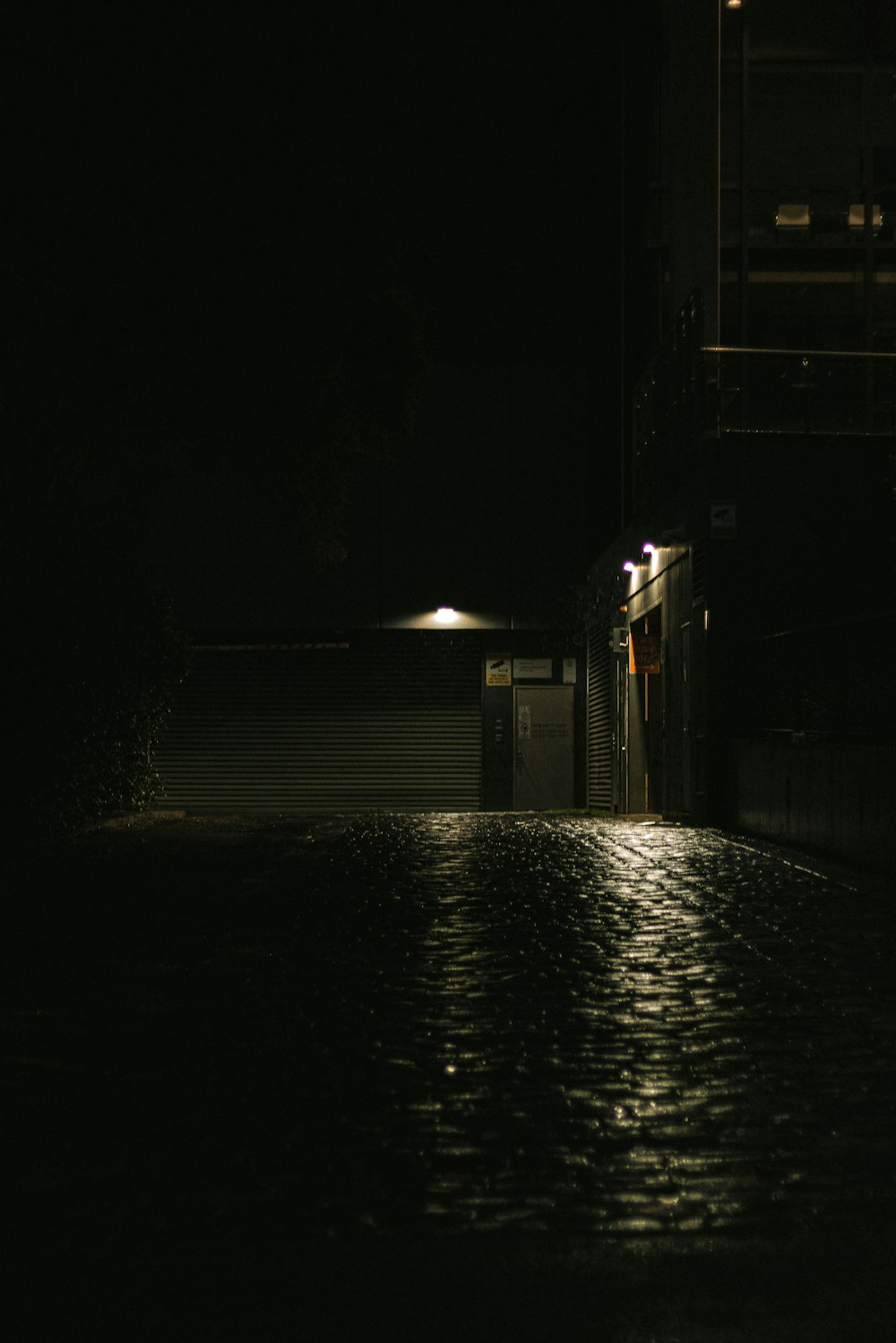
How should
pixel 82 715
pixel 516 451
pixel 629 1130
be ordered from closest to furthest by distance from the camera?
pixel 629 1130
pixel 82 715
pixel 516 451

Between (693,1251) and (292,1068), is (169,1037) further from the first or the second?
(693,1251)

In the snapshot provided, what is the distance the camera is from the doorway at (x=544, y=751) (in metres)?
28.6

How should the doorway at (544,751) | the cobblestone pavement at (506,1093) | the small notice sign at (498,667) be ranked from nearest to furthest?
1. the cobblestone pavement at (506,1093)
2. the doorway at (544,751)
3. the small notice sign at (498,667)

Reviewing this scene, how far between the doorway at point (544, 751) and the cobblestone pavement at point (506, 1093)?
19046mm

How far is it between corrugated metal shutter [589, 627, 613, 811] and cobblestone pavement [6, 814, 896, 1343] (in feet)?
53.0

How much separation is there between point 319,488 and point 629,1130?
1694 centimetres

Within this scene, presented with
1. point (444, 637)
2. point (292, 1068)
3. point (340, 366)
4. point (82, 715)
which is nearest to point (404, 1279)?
point (292, 1068)

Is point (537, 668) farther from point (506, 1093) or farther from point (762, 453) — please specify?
point (506, 1093)

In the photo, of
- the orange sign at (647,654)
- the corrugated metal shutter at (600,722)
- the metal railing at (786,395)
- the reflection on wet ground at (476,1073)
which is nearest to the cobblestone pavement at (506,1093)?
the reflection on wet ground at (476,1073)

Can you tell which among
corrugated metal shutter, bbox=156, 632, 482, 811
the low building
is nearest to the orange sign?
the low building

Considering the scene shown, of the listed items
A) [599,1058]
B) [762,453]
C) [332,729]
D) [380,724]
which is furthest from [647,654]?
[599,1058]

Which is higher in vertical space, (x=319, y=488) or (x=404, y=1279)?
(x=319, y=488)

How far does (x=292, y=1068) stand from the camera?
5.23 meters

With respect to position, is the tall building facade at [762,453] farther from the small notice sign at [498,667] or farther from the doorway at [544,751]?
the small notice sign at [498,667]
